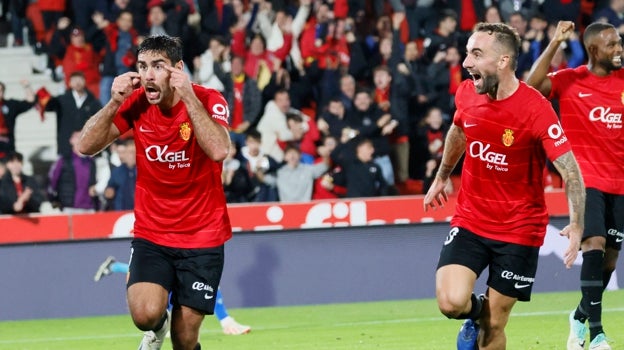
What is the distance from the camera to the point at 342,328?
1186 cm

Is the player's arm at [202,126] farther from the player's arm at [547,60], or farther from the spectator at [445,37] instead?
the spectator at [445,37]

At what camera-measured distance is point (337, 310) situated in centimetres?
1368

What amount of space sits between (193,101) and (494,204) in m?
1.99

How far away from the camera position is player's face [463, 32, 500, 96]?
744 centimetres

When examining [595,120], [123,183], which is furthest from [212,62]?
[595,120]

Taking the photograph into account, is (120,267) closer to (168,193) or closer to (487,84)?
(168,193)

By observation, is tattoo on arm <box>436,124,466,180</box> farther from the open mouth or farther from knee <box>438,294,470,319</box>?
the open mouth

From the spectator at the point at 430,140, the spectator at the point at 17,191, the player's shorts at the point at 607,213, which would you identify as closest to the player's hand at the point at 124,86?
the player's shorts at the point at 607,213

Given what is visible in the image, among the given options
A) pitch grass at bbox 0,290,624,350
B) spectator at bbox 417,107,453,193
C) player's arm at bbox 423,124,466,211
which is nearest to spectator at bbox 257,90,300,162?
spectator at bbox 417,107,453,193

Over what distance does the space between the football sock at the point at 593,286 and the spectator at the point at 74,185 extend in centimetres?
759

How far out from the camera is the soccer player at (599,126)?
9.31m

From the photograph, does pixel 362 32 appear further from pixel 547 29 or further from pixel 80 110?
pixel 80 110

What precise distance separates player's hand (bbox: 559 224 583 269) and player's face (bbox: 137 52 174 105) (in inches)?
97.9

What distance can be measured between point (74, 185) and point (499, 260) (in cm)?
856
